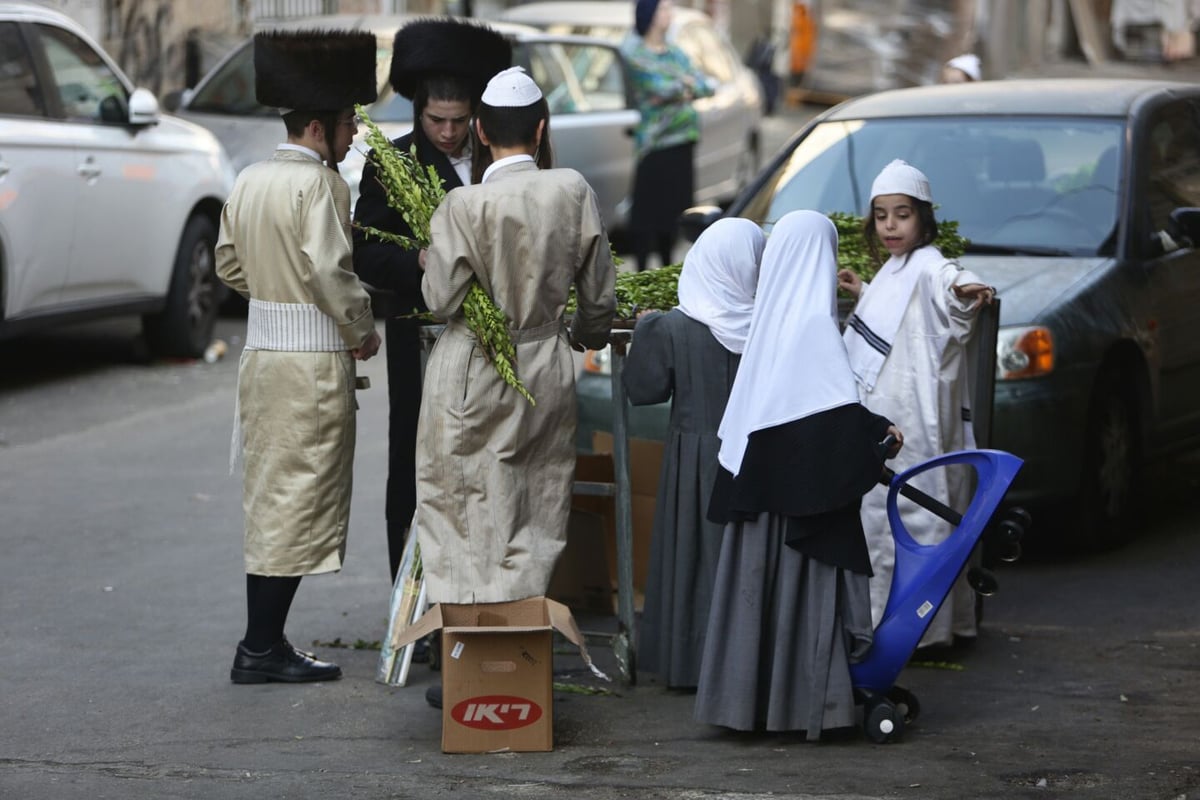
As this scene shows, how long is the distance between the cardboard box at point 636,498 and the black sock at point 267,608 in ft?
3.29

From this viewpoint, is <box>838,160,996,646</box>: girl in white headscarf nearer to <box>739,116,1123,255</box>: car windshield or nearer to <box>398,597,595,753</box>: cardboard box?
<box>398,597,595,753</box>: cardboard box

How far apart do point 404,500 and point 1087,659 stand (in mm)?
2239

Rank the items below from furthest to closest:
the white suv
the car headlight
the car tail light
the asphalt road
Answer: the white suv, the car tail light, the car headlight, the asphalt road

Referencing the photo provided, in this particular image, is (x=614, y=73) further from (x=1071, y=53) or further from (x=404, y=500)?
(x=1071, y=53)

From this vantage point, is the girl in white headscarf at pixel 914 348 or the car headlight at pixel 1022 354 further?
the car headlight at pixel 1022 354

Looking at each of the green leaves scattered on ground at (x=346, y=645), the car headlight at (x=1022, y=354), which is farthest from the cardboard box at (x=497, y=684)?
the car headlight at (x=1022, y=354)

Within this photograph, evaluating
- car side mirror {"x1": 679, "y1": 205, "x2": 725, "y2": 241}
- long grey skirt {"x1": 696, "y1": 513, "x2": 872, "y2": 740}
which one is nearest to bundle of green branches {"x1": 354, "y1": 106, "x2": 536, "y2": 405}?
long grey skirt {"x1": 696, "y1": 513, "x2": 872, "y2": 740}

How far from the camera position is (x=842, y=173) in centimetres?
820

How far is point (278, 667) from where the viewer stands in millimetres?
5914

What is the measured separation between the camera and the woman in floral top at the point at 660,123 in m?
12.9

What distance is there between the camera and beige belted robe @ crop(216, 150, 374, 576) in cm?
554

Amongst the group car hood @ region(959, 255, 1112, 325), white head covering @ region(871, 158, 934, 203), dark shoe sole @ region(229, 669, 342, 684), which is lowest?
dark shoe sole @ region(229, 669, 342, 684)

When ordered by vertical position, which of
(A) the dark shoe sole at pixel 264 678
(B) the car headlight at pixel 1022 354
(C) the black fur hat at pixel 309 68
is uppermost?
(C) the black fur hat at pixel 309 68

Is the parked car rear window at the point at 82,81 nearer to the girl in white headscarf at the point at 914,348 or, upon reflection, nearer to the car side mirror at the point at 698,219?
the car side mirror at the point at 698,219
